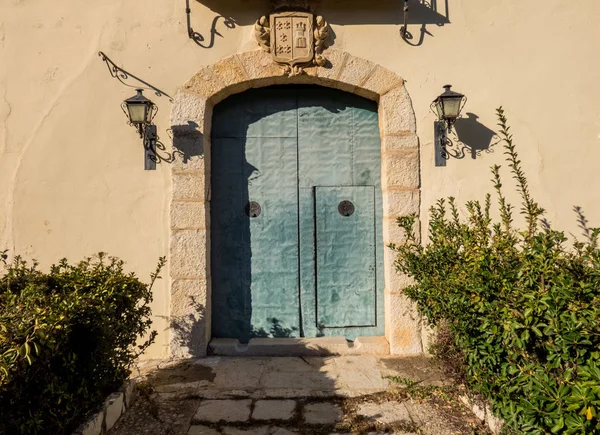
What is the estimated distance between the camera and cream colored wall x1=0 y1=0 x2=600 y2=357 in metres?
3.54

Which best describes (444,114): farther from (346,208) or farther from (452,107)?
(346,208)

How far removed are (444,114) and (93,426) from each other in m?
3.37

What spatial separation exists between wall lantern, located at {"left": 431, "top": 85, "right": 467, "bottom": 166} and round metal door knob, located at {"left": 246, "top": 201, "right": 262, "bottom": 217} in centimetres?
170

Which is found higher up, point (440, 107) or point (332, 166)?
point (440, 107)

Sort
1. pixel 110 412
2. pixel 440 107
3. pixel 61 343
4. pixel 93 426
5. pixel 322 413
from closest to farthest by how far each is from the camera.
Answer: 1. pixel 61 343
2. pixel 93 426
3. pixel 110 412
4. pixel 322 413
5. pixel 440 107

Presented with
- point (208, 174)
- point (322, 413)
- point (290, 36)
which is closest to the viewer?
point (322, 413)

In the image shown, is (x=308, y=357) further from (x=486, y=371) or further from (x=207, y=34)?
(x=207, y=34)

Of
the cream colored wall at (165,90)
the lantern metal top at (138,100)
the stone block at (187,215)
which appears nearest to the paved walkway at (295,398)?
the cream colored wall at (165,90)

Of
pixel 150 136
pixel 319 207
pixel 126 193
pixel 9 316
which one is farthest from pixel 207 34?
pixel 9 316

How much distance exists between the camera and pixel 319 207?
3.77 m

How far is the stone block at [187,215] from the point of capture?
351cm

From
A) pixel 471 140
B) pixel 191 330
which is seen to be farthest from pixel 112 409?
pixel 471 140

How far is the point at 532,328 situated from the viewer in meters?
1.67

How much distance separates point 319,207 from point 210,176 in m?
1.08
